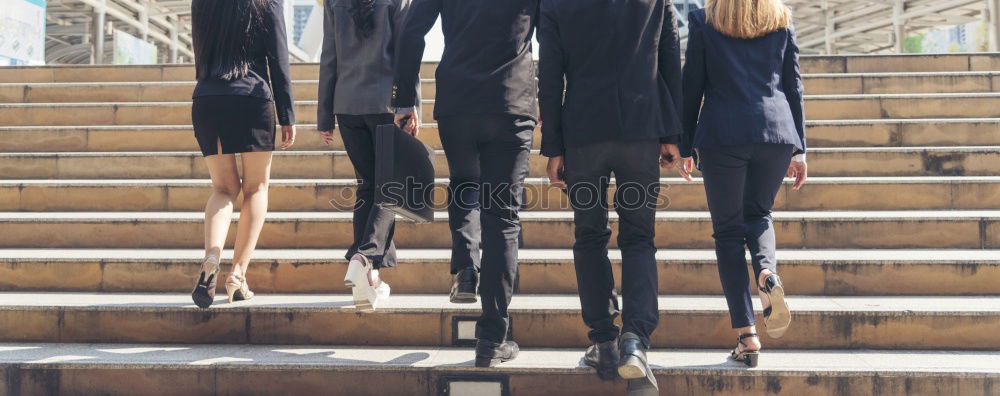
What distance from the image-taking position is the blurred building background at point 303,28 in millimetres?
9219

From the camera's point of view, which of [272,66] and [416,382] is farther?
[272,66]

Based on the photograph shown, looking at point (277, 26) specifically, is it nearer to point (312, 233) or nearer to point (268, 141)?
point (268, 141)

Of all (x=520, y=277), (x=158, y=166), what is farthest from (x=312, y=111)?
(x=520, y=277)

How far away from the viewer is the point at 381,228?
3.07 meters

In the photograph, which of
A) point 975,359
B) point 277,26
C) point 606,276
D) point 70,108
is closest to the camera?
point 606,276

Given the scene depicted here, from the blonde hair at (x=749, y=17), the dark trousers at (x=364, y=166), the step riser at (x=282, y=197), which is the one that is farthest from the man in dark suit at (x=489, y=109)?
the step riser at (x=282, y=197)

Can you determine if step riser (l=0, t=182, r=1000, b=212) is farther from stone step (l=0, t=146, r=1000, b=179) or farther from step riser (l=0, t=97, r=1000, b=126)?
step riser (l=0, t=97, r=1000, b=126)

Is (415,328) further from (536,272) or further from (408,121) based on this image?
(408,121)

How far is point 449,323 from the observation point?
10.1 feet

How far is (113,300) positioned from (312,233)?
111 centimetres

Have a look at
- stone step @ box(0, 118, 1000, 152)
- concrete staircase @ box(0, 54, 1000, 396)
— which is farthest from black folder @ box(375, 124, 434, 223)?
stone step @ box(0, 118, 1000, 152)

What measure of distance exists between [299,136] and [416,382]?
3140mm

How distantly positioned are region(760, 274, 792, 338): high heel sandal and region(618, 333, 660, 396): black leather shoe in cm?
54

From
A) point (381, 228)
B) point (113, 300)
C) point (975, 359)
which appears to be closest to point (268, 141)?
point (381, 228)
